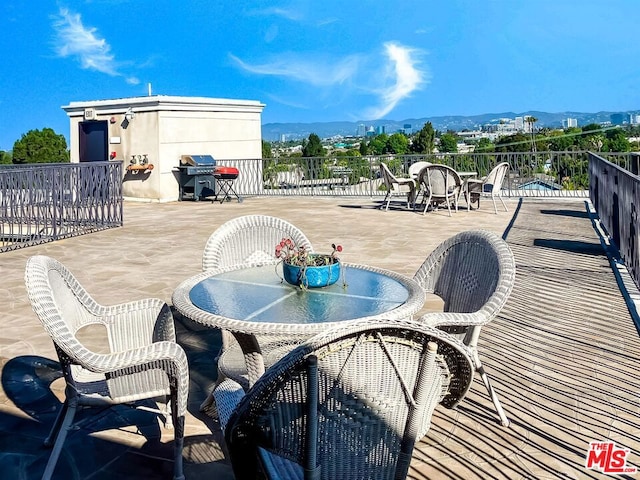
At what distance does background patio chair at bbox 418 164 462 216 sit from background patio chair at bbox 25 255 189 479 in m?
7.31

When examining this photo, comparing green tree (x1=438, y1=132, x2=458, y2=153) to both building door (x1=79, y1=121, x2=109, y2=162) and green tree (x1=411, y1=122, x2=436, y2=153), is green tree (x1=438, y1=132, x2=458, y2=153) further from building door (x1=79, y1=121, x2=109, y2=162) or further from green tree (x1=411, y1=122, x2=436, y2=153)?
building door (x1=79, y1=121, x2=109, y2=162)

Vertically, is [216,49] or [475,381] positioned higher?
[216,49]

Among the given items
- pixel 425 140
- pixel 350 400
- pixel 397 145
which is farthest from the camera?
pixel 397 145

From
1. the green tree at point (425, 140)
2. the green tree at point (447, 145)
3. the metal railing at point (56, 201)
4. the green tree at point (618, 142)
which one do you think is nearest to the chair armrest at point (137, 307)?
the metal railing at point (56, 201)

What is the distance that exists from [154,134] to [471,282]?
11076 mm

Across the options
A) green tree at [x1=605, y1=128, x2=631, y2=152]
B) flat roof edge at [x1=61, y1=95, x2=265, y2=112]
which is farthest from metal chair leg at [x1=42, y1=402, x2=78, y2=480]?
green tree at [x1=605, y1=128, x2=631, y2=152]

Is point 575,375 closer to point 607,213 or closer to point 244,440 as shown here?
point 244,440

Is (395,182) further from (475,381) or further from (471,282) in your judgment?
(471,282)

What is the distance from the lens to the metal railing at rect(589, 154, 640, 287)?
14.8ft

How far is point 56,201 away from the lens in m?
7.98

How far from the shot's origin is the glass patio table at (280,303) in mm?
2104

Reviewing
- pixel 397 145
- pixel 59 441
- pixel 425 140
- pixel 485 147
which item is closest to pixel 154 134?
pixel 59 441

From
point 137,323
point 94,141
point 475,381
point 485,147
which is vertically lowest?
point 475,381

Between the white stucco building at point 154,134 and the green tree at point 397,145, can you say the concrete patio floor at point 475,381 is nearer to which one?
the white stucco building at point 154,134
